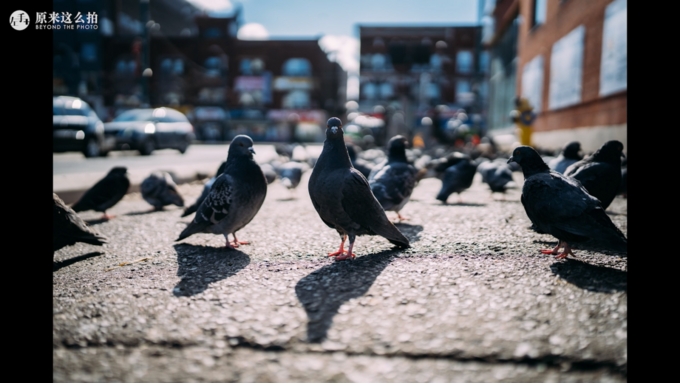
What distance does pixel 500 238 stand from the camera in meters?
3.87

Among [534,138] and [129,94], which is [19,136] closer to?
[534,138]

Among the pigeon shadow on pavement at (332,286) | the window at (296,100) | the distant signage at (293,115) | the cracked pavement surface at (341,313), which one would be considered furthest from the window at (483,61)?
the pigeon shadow on pavement at (332,286)

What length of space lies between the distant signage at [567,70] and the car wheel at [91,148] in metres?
13.4

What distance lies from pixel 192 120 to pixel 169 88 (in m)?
3.38

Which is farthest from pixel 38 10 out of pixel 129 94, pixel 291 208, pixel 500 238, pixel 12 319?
pixel 129 94

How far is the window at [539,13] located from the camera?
1528 centimetres

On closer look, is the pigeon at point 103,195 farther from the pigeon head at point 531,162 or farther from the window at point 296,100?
the window at point 296,100

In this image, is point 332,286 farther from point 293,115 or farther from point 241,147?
point 293,115

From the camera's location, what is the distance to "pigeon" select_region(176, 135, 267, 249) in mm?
3711

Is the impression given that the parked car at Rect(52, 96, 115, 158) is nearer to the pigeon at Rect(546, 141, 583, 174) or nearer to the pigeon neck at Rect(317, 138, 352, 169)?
the pigeon neck at Rect(317, 138, 352, 169)

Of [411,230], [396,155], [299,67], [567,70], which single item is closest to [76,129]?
[396,155]

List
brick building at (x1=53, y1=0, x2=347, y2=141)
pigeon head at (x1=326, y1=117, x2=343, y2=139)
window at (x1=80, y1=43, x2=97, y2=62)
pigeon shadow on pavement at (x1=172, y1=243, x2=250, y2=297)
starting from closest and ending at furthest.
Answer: pigeon shadow on pavement at (x1=172, y1=243, x2=250, y2=297), pigeon head at (x1=326, y1=117, x2=343, y2=139), window at (x1=80, y1=43, x2=97, y2=62), brick building at (x1=53, y1=0, x2=347, y2=141)

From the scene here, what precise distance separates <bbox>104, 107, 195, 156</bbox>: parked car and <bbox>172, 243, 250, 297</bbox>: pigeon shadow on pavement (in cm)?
1302

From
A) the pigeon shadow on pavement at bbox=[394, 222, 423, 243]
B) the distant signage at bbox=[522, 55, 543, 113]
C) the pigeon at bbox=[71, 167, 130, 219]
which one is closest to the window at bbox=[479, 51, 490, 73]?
the distant signage at bbox=[522, 55, 543, 113]
